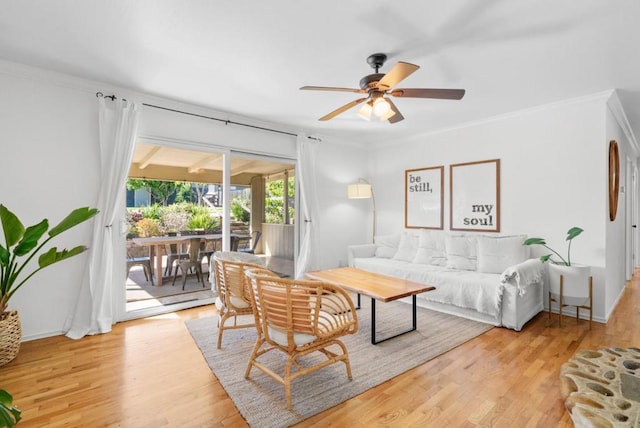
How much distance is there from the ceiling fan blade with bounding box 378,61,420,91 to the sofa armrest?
3177mm

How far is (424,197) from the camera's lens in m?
5.27

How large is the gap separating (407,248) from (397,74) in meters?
3.31

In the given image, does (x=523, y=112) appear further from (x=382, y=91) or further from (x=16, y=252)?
(x=16, y=252)

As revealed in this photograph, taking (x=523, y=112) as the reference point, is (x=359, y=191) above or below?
below

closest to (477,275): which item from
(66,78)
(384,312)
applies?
(384,312)

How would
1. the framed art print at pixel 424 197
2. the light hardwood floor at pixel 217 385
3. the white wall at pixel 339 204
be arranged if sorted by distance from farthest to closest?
the white wall at pixel 339 204 → the framed art print at pixel 424 197 → the light hardwood floor at pixel 217 385

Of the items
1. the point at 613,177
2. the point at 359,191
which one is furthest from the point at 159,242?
the point at 613,177

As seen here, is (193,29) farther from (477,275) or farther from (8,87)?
(477,275)

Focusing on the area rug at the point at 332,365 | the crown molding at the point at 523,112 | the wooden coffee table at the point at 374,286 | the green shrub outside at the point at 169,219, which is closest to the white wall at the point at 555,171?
the crown molding at the point at 523,112

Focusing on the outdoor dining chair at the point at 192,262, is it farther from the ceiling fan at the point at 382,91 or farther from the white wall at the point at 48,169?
the ceiling fan at the point at 382,91

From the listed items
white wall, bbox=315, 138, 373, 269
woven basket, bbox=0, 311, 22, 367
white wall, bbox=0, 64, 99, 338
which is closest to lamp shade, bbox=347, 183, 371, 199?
white wall, bbox=315, 138, 373, 269

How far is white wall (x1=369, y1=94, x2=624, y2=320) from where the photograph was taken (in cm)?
354

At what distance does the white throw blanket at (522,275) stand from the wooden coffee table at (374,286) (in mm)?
861

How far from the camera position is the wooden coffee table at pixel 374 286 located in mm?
2916
